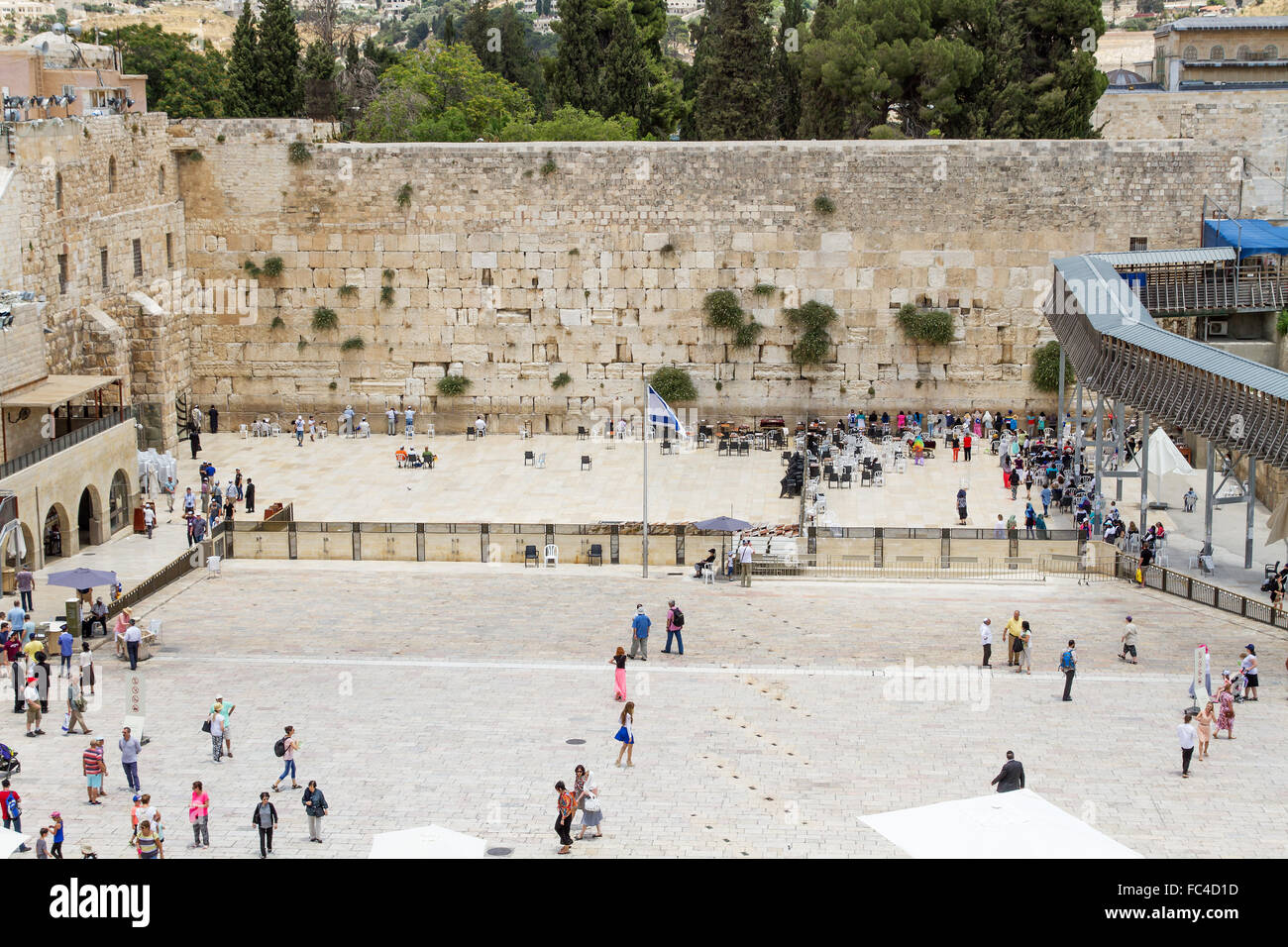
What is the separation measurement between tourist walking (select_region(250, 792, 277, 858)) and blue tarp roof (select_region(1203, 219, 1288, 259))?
3031cm

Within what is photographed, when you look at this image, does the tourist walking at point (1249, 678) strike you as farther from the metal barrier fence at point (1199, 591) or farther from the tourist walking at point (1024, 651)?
the metal barrier fence at point (1199, 591)

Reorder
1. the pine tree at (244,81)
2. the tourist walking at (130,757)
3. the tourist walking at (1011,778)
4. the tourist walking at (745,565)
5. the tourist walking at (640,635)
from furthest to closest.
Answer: the pine tree at (244,81) < the tourist walking at (745,565) < the tourist walking at (640,635) < the tourist walking at (130,757) < the tourist walking at (1011,778)

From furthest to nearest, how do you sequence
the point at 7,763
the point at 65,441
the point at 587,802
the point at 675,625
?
the point at 65,441 < the point at 675,625 < the point at 7,763 < the point at 587,802

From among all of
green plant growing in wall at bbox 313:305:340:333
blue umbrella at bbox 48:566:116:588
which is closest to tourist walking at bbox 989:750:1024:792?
blue umbrella at bbox 48:566:116:588

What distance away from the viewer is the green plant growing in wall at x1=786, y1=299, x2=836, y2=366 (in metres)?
43.6

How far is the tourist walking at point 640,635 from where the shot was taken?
84.1 feet

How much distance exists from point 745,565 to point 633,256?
48.1 ft

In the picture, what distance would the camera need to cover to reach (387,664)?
84.5ft

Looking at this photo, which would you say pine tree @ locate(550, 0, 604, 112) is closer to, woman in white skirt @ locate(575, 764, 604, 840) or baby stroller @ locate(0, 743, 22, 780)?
baby stroller @ locate(0, 743, 22, 780)

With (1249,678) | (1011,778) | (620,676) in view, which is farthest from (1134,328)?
(1011,778)

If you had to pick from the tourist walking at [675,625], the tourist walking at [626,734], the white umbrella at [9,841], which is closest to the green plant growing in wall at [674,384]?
the tourist walking at [675,625]

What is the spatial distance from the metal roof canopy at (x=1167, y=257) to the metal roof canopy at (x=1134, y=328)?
1.25 m

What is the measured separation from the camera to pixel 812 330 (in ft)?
143

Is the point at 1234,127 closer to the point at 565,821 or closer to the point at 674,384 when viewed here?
the point at 674,384
